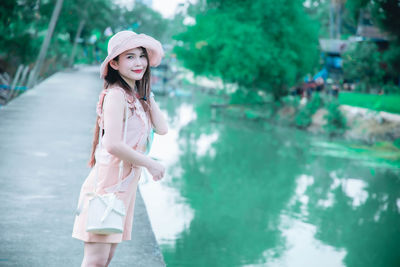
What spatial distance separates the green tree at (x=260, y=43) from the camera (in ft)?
87.2

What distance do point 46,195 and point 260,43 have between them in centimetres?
2263

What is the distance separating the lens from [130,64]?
8.43 feet

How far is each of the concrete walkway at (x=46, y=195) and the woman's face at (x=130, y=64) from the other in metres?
1.58

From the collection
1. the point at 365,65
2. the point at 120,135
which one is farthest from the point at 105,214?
the point at 365,65

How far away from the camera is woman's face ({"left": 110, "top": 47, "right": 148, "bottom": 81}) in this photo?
257 cm

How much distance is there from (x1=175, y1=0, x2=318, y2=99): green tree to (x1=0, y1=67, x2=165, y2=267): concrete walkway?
16.9m

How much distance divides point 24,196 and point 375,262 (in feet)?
18.6

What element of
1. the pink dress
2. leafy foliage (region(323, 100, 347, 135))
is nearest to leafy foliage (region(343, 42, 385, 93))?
leafy foliage (region(323, 100, 347, 135))

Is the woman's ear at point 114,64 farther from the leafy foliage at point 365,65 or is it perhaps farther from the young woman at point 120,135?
the leafy foliage at point 365,65

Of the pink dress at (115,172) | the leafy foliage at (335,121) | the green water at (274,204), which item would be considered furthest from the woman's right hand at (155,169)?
the leafy foliage at (335,121)

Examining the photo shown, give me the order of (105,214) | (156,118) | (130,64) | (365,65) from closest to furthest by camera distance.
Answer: (105,214) → (130,64) → (156,118) → (365,65)

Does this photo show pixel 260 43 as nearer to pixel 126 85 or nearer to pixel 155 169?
pixel 126 85

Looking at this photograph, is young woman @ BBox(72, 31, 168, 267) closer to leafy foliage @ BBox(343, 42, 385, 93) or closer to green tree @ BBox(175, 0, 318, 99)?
green tree @ BBox(175, 0, 318, 99)

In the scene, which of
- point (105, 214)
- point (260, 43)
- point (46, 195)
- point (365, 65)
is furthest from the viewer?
point (365, 65)
